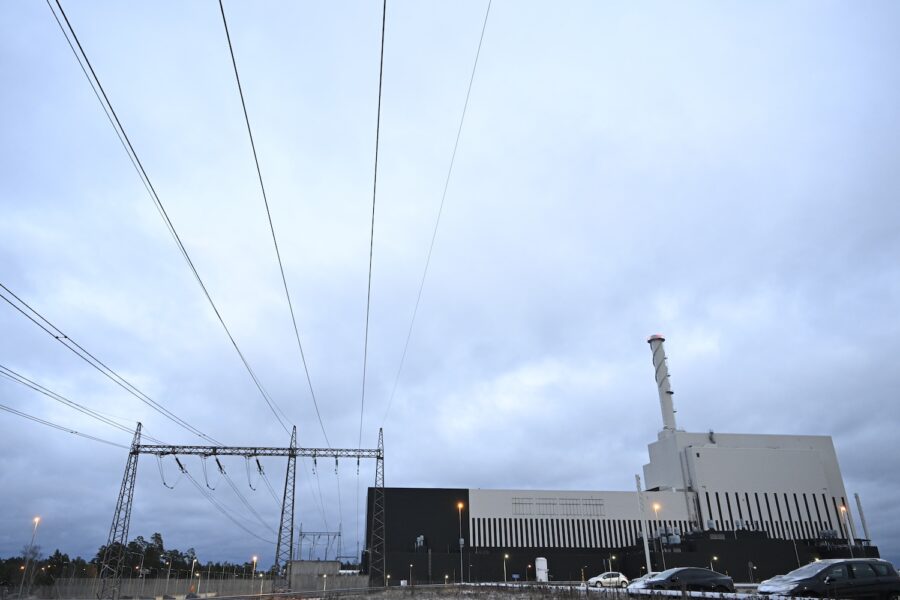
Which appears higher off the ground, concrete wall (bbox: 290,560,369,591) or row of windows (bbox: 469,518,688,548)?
row of windows (bbox: 469,518,688,548)

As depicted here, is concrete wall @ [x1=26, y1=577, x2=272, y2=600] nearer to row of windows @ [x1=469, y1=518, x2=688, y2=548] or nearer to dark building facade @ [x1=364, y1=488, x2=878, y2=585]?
dark building facade @ [x1=364, y1=488, x2=878, y2=585]

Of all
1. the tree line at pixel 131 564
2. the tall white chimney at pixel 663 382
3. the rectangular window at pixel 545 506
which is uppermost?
the tall white chimney at pixel 663 382

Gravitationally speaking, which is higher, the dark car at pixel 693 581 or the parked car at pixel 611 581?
the dark car at pixel 693 581

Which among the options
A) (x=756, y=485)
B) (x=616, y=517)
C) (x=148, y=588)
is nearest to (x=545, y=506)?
(x=616, y=517)

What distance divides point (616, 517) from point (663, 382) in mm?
25304

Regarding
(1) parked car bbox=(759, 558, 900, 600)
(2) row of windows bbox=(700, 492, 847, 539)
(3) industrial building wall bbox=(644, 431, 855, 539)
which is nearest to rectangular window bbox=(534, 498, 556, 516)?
(3) industrial building wall bbox=(644, 431, 855, 539)

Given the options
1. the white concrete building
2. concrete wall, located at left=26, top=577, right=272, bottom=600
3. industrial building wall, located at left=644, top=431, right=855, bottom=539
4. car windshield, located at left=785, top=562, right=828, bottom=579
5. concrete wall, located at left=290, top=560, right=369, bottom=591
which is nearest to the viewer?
car windshield, located at left=785, top=562, right=828, bottom=579

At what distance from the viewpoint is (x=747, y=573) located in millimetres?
74938

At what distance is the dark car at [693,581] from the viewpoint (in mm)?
21656

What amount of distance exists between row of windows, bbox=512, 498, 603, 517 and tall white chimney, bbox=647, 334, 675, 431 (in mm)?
19573

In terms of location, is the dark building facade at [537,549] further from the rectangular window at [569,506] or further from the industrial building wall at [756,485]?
the industrial building wall at [756,485]

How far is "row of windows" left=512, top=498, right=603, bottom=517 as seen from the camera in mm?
89875

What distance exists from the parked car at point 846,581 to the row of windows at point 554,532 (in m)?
77.4

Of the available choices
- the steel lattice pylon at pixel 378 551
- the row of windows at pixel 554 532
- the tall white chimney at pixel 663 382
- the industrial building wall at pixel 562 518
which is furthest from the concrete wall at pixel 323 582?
the tall white chimney at pixel 663 382
